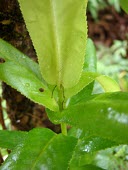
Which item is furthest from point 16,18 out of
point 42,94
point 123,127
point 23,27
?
point 123,127

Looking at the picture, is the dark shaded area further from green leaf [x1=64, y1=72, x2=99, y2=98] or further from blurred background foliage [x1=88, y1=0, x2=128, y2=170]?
blurred background foliage [x1=88, y1=0, x2=128, y2=170]

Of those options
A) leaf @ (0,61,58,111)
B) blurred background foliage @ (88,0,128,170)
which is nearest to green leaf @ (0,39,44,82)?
leaf @ (0,61,58,111)

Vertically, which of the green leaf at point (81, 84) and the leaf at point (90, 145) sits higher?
the green leaf at point (81, 84)

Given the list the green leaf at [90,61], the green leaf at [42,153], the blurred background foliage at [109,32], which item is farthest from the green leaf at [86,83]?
the blurred background foliage at [109,32]

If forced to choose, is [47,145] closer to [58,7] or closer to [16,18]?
[58,7]

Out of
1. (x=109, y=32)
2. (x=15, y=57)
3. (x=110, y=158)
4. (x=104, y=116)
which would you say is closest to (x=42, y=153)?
(x=104, y=116)

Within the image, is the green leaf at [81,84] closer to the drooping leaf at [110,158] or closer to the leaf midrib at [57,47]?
the leaf midrib at [57,47]

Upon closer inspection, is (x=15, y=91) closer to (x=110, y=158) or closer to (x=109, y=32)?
(x=110, y=158)
